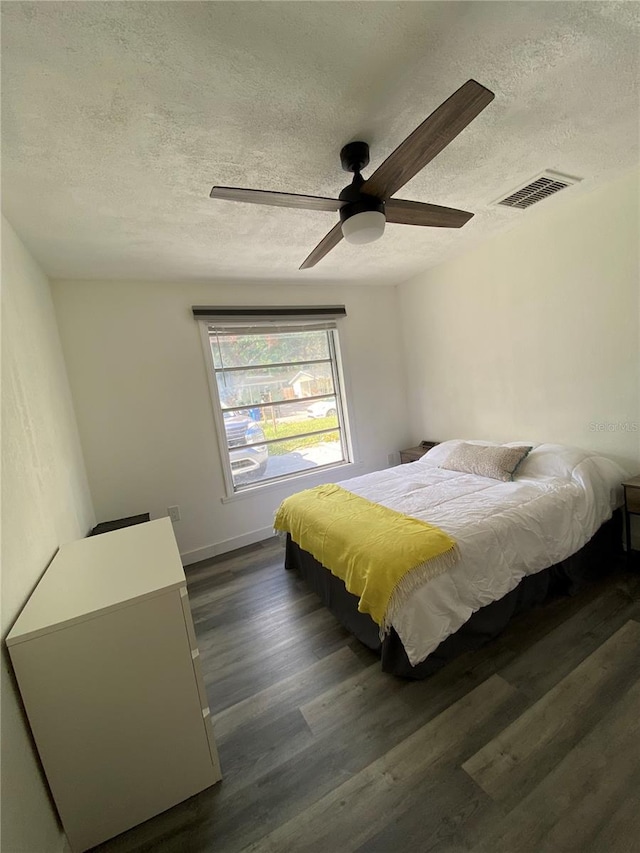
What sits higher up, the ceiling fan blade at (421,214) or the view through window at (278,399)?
the ceiling fan blade at (421,214)

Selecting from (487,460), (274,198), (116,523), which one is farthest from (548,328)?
(116,523)

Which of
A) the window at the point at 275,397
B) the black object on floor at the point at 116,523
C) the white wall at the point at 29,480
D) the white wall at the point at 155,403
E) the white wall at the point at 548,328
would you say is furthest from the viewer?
the window at the point at 275,397

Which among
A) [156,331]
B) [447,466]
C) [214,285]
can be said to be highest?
[214,285]

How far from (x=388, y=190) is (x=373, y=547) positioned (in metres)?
1.68

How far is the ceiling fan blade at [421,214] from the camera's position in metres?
1.61

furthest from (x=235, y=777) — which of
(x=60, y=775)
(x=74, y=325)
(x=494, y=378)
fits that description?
(x=494, y=378)

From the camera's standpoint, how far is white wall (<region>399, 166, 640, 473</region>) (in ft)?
7.84

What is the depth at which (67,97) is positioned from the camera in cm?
116

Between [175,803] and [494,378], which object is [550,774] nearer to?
[175,803]

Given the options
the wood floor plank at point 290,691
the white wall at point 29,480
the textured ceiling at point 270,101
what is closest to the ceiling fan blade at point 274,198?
the textured ceiling at point 270,101

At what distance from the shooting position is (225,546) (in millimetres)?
3348

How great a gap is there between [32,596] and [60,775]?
57 centimetres

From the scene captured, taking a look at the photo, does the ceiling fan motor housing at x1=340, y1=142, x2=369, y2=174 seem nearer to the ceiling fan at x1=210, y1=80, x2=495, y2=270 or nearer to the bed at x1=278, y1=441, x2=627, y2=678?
the ceiling fan at x1=210, y1=80, x2=495, y2=270

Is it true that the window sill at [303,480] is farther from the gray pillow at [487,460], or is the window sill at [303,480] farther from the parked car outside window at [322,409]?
the gray pillow at [487,460]
